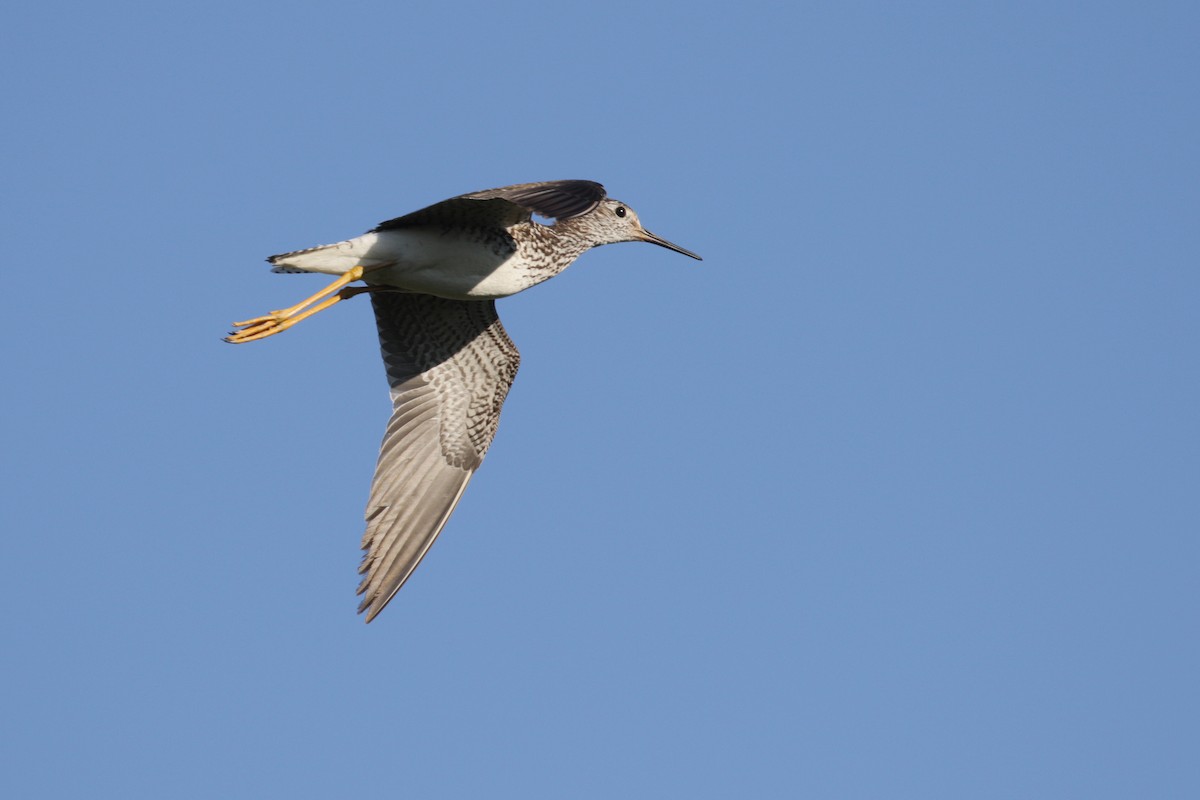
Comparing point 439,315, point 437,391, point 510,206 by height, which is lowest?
point 437,391

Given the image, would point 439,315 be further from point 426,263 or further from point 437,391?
point 426,263

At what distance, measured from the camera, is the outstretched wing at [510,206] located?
1238 cm

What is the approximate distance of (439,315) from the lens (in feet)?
51.1

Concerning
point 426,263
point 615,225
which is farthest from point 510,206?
point 615,225

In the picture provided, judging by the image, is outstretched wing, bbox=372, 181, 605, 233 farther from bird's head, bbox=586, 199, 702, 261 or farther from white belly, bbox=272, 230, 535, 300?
bird's head, bbox=586, 199, 702, 261

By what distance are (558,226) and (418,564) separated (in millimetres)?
3782

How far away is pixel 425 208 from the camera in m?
12.5

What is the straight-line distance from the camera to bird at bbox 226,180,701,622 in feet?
43.6

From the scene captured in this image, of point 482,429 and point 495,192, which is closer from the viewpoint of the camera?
point 495,192

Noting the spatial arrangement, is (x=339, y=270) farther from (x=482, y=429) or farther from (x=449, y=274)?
(x=482, y=429)

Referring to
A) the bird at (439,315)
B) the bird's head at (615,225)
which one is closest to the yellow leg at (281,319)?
the bird at (439,315)

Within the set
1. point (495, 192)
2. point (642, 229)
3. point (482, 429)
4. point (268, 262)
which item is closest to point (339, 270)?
point (268, 262)

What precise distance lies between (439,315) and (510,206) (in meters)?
3.00

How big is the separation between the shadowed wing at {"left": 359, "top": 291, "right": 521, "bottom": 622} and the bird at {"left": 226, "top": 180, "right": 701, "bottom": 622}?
1cm
